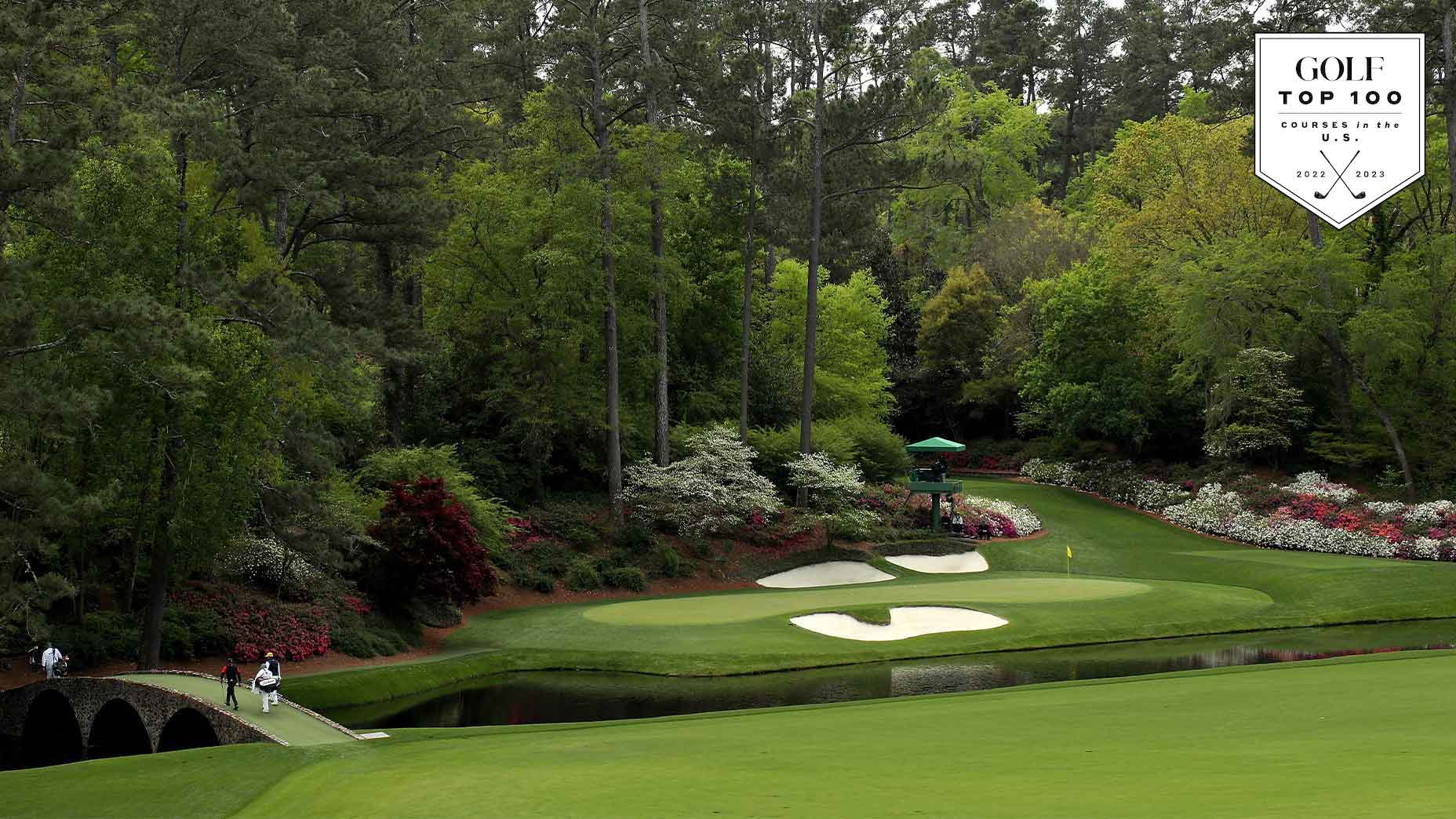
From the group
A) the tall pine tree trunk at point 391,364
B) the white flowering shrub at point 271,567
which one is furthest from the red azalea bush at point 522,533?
the white flowering shrub at point 271,567

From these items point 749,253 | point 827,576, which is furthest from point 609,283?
point 827,576

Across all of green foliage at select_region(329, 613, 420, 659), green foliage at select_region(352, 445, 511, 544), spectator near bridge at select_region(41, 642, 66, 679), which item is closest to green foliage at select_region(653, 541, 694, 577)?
green foliage at select_region(352, 445, 511, 544)

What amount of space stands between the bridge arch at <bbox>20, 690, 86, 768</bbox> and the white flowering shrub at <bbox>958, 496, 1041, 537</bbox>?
1250 inches

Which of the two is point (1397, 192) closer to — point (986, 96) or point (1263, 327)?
point (1263, 327)

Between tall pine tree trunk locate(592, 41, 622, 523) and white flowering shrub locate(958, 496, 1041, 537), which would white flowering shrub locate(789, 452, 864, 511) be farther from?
tall pine tree trunk locate(592, 41, 622, 523)

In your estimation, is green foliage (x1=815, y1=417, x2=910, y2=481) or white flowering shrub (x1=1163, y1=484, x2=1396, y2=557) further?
green foliage (x1=815, y1=417, x2=910, y2=481)

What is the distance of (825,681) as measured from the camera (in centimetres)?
2542

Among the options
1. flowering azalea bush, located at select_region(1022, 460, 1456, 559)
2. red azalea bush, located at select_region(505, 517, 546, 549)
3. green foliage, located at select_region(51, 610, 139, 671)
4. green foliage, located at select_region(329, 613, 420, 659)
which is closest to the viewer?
green foliage, located at select_region(51, 610, 139, 671)

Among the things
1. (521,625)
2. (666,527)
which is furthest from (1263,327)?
(521,625)

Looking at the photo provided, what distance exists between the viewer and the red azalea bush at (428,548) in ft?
98.6

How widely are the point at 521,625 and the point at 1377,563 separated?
26.5m

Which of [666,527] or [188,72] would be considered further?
[666,527]

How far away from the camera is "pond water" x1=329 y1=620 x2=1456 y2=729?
2336 centimetres

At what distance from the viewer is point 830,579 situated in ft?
131
